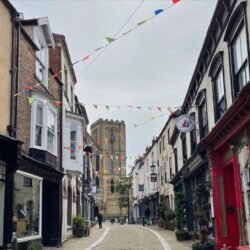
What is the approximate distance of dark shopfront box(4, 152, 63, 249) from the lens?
12492mm

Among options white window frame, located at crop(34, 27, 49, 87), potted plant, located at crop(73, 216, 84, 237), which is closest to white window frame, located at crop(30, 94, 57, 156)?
white window frame, located at crop(34, 27, 49, 87)

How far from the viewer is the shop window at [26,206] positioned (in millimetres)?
13469

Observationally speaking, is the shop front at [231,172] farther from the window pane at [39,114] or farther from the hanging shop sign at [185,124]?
the window pane at [39,114]

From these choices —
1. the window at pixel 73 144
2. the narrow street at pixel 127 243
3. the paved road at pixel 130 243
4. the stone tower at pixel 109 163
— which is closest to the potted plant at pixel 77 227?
the narrow street at pixel 127 243

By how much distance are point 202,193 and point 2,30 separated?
8898 millimetres

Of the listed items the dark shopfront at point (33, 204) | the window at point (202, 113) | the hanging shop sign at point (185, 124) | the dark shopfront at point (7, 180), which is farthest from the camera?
the hanging shop sign at point (185, 124)

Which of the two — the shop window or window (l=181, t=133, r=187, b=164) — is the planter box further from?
the shop window

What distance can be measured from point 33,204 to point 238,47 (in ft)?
31.1

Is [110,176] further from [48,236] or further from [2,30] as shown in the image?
[2,30]

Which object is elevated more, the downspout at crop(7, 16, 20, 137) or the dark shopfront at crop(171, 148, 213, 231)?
the downspout at crop(7, 16, 20, 137)

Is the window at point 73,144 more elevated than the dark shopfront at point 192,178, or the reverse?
the window at point 73,144

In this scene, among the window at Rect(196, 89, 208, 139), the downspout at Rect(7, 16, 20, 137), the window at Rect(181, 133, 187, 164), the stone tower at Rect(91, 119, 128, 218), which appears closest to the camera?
the downspout at Rect(7, 16, 20, 137)

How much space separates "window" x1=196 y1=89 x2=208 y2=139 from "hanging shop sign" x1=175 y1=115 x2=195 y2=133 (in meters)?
0.41

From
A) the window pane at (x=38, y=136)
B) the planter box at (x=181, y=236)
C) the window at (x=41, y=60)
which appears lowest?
the planter box at (x=181, y=236)
